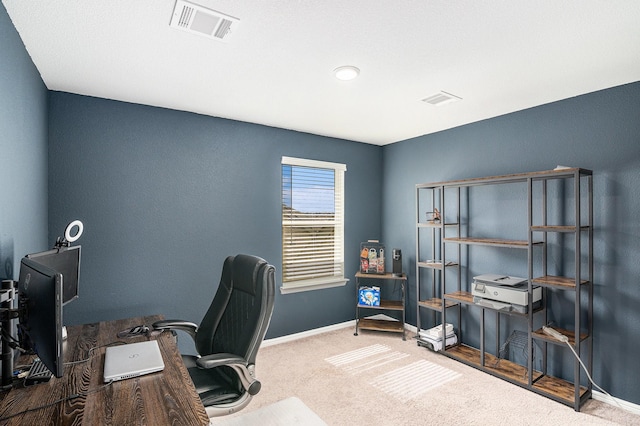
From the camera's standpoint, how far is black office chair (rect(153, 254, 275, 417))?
1.74 m

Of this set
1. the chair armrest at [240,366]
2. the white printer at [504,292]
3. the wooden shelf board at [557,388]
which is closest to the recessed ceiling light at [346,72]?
the chair armrest at [240,366]

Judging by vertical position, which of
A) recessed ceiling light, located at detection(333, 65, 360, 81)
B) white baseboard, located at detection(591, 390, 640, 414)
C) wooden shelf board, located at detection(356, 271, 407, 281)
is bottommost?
white baseboard, located at detection(591, 390, 640, 414)

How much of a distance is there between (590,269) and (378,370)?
1980 mm

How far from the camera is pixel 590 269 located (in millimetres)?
2686

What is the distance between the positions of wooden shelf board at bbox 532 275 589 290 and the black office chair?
224cm

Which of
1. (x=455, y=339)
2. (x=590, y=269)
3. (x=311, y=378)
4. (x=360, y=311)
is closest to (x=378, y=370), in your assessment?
(x=311, y=378)

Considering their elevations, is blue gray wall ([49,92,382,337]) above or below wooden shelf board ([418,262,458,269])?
above

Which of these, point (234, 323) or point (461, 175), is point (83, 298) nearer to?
point (234, 323)

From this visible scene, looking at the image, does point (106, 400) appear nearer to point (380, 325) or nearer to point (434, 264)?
point (434, 264)

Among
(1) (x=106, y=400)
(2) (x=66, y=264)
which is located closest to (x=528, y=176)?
(1) (x=106, y=400)

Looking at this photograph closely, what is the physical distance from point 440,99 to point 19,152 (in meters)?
3.01

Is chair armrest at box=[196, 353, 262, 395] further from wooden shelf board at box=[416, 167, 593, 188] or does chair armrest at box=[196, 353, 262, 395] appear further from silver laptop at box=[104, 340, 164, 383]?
wooden shelf board at box=[416, 167, 593, 188]

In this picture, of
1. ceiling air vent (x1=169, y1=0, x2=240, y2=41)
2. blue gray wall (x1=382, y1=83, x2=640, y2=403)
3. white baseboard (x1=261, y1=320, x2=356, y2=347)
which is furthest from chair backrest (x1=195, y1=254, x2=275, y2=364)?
blue gray wall (x1=382, y1=83, x2=640, y2=403)

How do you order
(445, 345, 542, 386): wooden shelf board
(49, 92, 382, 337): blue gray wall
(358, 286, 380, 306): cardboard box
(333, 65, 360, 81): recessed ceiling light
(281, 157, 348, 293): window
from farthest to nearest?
(358, 286, 380, 306): cardboard box, (281, 157, 348, 293): window, (445, 345, 542, 386): wooden shelf board, (49, 92, 382, 337): blue gray wall, (333, 65, 360, 81): recessed ceiling light
